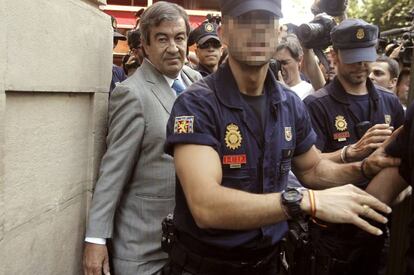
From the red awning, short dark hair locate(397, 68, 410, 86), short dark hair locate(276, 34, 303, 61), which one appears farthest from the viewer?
the red awning

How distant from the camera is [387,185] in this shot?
7.34ft

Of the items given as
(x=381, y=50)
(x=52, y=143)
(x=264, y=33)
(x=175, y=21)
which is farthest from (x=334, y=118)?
(x=381, y=50)

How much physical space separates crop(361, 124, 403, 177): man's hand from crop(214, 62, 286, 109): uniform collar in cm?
58

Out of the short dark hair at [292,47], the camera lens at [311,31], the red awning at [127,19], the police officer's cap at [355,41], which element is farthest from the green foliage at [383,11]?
the police officer's cap at [355,41]

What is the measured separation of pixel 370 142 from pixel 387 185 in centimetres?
25

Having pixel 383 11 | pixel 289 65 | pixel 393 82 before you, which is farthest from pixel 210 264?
pixel 383 11

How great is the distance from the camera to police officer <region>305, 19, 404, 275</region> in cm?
299

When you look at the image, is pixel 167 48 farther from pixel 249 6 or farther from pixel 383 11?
pixel 383 11

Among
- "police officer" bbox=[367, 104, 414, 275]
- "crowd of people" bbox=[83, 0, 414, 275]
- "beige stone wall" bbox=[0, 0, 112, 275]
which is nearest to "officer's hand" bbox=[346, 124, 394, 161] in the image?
"crowd of people" bbox=[83, 0, 414, 275]

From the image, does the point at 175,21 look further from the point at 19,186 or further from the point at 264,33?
the point at 19,186

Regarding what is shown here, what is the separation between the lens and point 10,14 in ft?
5.16

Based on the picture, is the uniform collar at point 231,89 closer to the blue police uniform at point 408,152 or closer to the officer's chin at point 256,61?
the officer's chin at point 256,61

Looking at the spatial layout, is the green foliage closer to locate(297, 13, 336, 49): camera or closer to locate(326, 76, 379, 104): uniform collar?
locate(297, 13, 336, 49): camera

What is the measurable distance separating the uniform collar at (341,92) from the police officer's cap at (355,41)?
0.16 m
